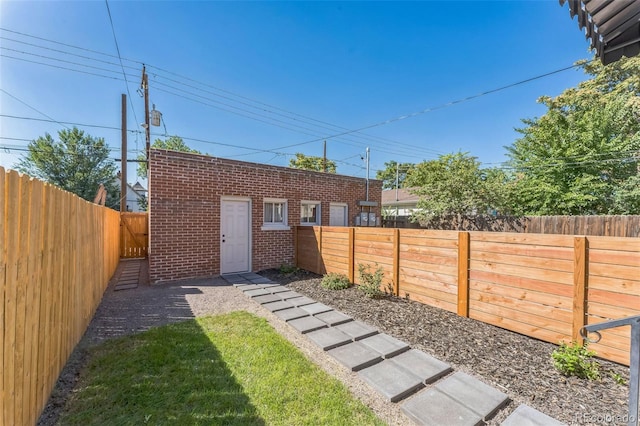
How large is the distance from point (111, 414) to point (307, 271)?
6.07m

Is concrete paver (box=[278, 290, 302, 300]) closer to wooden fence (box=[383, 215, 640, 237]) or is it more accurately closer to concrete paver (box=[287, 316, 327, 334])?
concrete paver (box=[287, 316, 327, 334])

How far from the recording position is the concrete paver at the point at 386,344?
320 cm

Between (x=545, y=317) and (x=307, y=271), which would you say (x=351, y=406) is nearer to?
(x=545, y=317)

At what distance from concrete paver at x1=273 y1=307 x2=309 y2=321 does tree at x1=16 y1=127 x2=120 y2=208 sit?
24.8 m

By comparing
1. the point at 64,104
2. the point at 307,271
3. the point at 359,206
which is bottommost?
the point at 307,271

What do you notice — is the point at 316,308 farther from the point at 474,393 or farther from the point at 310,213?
the point at 310,213

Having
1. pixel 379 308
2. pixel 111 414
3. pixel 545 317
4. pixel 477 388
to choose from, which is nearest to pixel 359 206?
pixel 379 308

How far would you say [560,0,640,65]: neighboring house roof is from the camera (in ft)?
4.84

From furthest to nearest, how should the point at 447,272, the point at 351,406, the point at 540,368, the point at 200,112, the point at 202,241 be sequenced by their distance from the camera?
the point at 200,112
the point at 202,241
the point at 447,272
the point at 540,368
the point at 351,406

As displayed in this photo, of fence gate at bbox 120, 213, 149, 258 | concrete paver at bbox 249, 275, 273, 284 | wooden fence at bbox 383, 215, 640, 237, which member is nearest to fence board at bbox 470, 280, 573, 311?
concrete paver at bbox 249, 275, 273, 284

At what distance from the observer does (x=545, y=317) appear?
350 cm

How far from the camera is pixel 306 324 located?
407 centimetres

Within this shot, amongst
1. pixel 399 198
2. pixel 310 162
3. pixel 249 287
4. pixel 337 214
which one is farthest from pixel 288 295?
pixel 310 162

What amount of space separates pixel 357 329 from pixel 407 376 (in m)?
1.25
